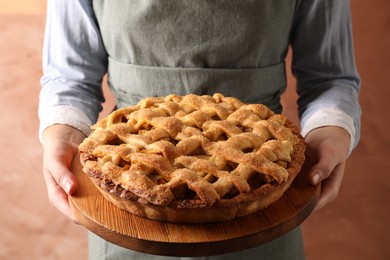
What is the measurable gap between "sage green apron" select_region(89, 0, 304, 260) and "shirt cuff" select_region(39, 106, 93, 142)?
0.09 metres

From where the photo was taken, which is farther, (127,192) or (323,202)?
(323,202)

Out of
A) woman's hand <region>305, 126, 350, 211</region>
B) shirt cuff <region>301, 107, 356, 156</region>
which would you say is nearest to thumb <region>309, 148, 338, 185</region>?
woman's hand <region>305, 126, 350, 211</region>

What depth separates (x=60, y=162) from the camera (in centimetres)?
89

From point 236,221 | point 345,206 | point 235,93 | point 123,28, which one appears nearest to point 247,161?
point 236,221

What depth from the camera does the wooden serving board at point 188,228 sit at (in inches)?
28.6

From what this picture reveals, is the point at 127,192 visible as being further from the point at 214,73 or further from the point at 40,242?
the point at 40,242

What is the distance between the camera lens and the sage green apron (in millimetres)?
1000

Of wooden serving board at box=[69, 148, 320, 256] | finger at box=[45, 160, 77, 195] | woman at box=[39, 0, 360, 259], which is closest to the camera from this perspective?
wooden serving board at box=[69, 148, 320, 256]

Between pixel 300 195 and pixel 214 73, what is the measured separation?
0.97 ft

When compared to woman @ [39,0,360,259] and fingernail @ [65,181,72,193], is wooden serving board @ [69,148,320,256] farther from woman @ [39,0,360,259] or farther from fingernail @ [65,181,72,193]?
woman @ [39,0,360,259]

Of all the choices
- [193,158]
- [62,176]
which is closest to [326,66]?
[193,158]

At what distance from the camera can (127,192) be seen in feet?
2.48

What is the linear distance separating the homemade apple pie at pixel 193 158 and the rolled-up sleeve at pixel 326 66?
0.14m

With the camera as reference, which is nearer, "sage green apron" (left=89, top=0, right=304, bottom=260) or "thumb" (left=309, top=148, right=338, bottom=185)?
"thumb" (left=309, top=148, right=338, bottom=185)
